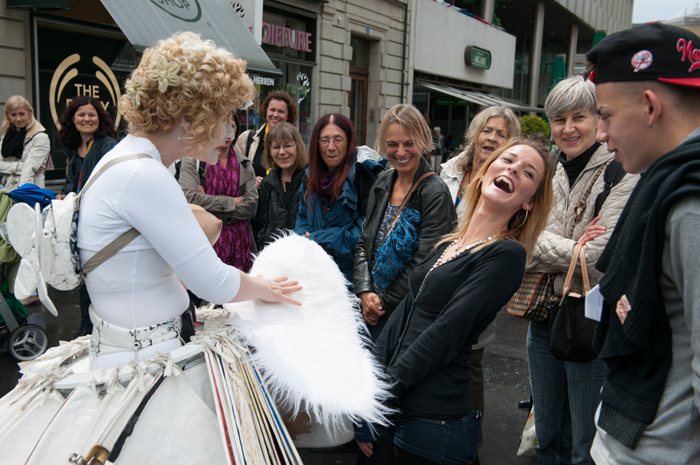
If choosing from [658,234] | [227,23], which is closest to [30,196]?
[658,234]

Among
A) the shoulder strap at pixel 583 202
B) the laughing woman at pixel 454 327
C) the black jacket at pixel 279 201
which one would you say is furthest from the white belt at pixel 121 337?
the black jacket at pixel 279 201

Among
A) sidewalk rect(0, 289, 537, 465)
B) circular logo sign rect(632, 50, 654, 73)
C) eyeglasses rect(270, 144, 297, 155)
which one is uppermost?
circular logo sign rect(632, 50, 654, 73)

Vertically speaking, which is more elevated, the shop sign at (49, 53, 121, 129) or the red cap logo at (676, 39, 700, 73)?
the shop sign at (49, 53, 121, 129)

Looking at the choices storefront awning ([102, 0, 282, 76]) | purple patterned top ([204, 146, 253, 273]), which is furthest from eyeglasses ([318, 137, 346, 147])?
storefront awning ([102, 0, 282, 76])

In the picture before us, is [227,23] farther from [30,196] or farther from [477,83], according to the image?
[477,83]

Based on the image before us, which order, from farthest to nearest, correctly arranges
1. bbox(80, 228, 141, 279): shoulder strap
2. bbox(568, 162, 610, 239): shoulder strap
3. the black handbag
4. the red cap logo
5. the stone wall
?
the stone wall → bbox(568, 162, 610, 239): shoulder strap → the black handbag → bbox(80, 228, 141, 279): shoulder strap → the red cap logo

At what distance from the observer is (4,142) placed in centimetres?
627

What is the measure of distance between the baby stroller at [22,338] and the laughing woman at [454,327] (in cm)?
359

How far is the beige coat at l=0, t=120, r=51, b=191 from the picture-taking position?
621 centimetres

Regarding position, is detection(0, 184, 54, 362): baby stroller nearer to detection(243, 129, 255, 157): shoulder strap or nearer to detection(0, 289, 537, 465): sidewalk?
detection(0, 289, 537, 465): sidewalk

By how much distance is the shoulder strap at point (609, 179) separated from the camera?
7.46 feet

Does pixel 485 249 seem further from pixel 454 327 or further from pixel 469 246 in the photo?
pixel 454 327

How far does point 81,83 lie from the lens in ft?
27.8

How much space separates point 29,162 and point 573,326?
21.6ft
